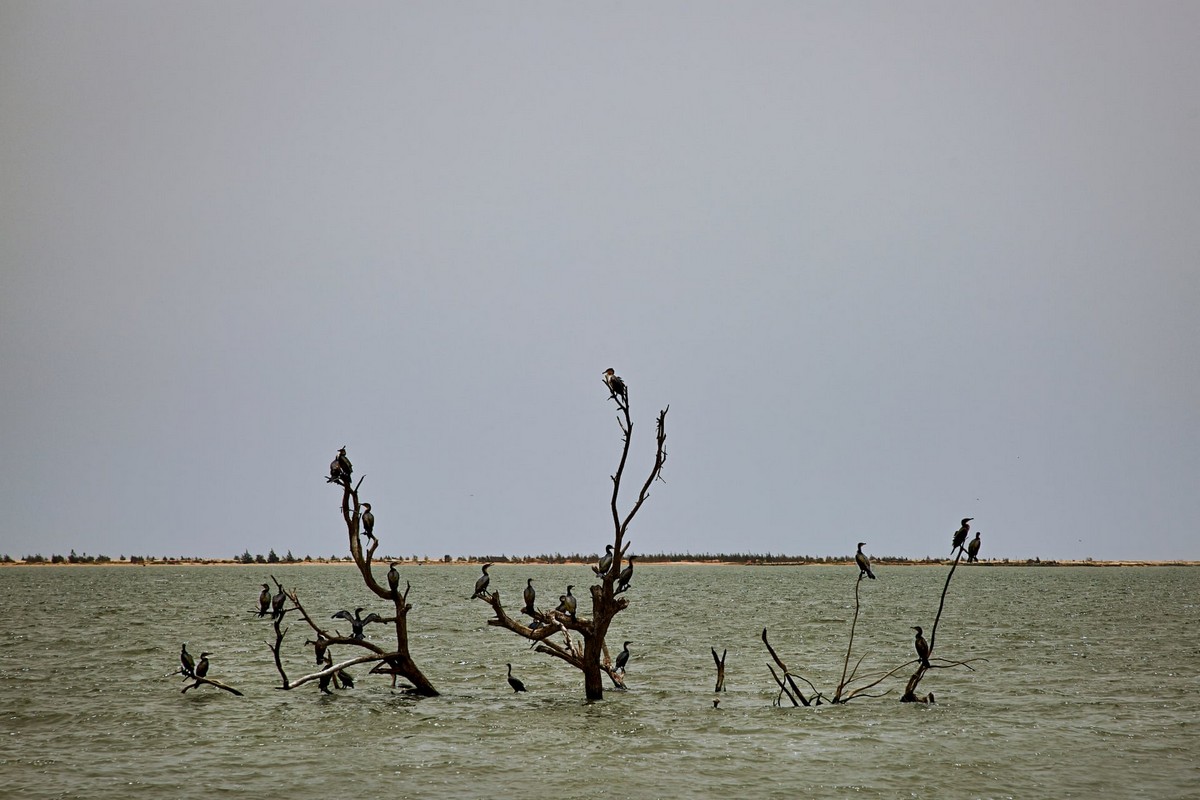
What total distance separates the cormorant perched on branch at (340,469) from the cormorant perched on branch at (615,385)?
4.70 meters

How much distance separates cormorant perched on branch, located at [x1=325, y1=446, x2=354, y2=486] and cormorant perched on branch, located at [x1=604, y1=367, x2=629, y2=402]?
4.70 meters

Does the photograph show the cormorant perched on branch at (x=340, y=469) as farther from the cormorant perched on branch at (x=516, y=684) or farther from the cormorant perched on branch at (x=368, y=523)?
the cormorant perched on branch at (x=516, y=684)

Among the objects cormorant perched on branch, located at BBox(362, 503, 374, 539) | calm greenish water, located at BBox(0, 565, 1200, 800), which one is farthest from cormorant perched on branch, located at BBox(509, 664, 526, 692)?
cormorant perched on branch, located at BBox(362, 503, 374, 539)

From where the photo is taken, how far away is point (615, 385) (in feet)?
58.5

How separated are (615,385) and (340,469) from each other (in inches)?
196

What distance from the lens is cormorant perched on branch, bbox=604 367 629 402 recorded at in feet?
58.1

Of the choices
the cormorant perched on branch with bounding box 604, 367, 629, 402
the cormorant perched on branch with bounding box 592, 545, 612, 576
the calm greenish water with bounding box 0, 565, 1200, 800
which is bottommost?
the calm greenish water with bounding box 0, 565, 1200, 800

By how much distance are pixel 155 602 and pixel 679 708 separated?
4409 centimetres

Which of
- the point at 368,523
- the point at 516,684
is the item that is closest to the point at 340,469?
the point at 368,523

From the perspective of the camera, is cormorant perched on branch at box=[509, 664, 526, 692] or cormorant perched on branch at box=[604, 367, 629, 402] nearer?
cormorant perched on branch at box=[604, 367, 629, 402]

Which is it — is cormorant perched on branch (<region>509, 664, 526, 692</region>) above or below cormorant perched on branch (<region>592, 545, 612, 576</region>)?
below

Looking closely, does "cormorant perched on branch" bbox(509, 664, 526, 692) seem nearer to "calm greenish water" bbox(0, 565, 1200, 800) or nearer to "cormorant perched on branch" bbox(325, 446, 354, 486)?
"calm greenish water" bbox(0, 565, 1200, 800)

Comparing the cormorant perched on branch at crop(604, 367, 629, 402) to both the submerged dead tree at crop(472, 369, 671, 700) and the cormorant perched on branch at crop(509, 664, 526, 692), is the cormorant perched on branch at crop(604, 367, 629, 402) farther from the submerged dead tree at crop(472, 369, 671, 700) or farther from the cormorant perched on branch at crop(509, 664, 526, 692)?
the cormorant perched on branch at crop(509, 664, 526, 692)

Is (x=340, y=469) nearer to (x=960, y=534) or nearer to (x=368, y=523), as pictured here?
(x=368, y=523)
